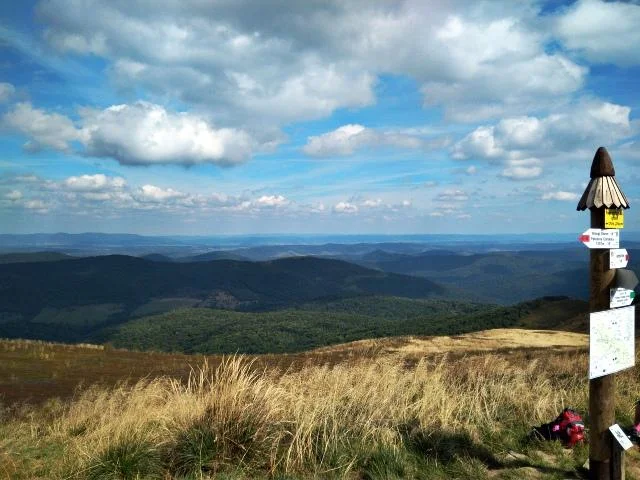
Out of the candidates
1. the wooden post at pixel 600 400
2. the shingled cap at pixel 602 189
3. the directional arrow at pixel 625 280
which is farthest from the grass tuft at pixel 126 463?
the shingled cap at pixel 602 189

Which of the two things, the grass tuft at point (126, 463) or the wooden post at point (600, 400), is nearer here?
the grass tuft at point (126, 463)

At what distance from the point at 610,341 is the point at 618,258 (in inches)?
37.1

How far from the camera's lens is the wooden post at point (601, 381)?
17.2ft

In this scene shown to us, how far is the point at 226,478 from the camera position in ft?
16.1

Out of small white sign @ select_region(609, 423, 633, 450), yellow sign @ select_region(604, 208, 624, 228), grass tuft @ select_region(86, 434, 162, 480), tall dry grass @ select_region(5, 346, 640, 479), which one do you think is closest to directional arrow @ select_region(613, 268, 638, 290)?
yellow sign @ select_region(604, 208, 624, 228)

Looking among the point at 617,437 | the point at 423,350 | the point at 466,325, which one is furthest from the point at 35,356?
the point at 466,325

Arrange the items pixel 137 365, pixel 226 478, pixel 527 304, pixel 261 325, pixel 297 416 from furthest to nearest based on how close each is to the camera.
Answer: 1. pixel 261 325
2. pixel 527 304
3. pixel 137 365
4. pixel 297 416
5. pixel 226 478

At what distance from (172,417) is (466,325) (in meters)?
→ 80.7

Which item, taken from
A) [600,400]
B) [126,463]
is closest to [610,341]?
[600,400]

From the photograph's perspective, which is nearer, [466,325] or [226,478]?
[226,478]

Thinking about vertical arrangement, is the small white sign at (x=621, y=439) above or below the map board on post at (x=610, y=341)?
below

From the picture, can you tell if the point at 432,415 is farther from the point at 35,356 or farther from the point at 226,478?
the point at 35,356

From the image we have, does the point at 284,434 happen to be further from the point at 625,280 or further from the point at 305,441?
the point at 625,280

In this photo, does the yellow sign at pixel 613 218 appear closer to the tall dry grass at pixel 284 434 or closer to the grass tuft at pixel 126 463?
the tall dry grass at pixel 284 434
